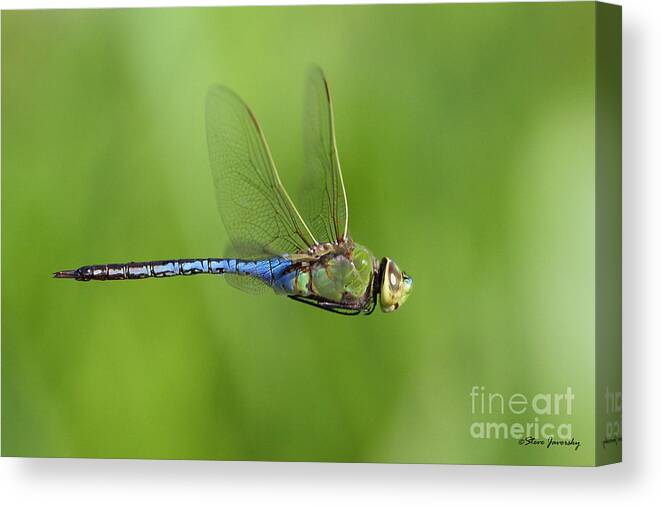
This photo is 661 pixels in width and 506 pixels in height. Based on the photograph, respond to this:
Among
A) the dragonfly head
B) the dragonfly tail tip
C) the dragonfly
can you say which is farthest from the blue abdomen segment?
the dragonfly head

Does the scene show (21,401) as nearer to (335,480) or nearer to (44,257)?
(44,257)

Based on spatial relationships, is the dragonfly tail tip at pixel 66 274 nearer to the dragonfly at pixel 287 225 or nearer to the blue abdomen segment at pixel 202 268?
the blue abdomen segment at pixel 202 268

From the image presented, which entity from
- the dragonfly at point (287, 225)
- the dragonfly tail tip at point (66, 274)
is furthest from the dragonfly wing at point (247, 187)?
the dragonfly tail tip at point (66, 274)

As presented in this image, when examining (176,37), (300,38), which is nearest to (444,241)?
(300,38)
